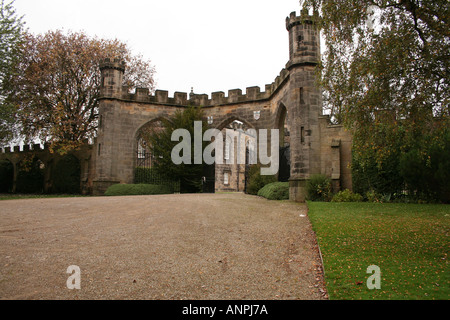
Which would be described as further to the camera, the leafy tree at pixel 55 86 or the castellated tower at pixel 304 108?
the leafy tree at pixel 55 86

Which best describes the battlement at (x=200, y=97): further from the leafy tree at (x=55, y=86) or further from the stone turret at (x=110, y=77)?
the leafy tree at (x=55, y=86)

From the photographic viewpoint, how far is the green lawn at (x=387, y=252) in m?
3.29

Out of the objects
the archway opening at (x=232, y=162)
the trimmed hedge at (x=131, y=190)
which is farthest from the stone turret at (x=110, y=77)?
the archway opening at (x=232, y=162)

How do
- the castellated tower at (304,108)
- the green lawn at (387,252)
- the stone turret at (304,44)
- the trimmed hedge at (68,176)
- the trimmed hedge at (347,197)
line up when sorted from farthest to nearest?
the trimmed hedge at (68,176) < the stone turret at (304,44) < the castellated tower at (304,108) < the trimmed hedge at (347,197) < the green lawn at (387,252)

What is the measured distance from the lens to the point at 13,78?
18.1 meters

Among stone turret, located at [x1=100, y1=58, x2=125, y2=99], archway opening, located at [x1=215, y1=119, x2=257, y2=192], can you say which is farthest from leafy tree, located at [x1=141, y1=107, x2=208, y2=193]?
archway opening, located at [x1=215, y1=119, x2=257, y2=192]

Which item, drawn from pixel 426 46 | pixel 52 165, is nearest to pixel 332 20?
pixel 426 46

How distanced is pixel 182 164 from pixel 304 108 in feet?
26.5

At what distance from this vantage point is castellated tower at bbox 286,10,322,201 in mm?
12734

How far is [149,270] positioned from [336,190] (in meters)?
9.45

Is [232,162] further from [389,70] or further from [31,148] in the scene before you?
[389,70]

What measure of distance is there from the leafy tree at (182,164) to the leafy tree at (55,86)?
4.47 meters

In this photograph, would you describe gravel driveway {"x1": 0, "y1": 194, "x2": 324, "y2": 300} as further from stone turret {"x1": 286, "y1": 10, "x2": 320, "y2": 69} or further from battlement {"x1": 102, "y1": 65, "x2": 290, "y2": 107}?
battlement {"x1": 102, "y1": 65, "x2": 290, "y2": 107}
